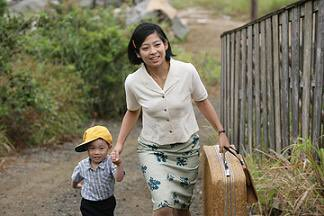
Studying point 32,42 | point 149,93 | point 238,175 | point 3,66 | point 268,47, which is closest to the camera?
point 238,175

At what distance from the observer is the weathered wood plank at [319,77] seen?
4.16m

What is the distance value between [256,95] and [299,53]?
1508mm

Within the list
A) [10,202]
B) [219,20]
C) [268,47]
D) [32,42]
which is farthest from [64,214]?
[219,20]

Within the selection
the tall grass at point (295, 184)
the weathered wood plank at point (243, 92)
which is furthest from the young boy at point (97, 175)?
the weathered wood plank at point (243, 92)

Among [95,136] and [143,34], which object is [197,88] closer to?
[143,34]

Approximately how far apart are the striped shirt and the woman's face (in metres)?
0.79

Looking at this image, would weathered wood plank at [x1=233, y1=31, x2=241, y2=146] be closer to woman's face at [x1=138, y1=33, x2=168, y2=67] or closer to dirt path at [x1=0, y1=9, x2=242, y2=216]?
dirt path at [x1=0, y1=9, x2=242, y2=216]

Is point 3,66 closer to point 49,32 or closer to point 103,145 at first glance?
point 49,32

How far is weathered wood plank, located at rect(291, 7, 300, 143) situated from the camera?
15.5ft

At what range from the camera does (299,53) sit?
4688 mm

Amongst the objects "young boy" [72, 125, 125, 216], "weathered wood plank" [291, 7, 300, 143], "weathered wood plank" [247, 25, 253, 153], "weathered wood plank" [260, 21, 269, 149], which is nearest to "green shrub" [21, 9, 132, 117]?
"weathered wood plank" [247, 25, 253, 153]

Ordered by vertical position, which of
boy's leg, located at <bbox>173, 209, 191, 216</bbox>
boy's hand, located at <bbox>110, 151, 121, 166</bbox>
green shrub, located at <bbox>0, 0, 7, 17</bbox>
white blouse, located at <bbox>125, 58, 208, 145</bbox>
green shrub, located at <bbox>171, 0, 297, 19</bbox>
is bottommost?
boy's leg, located at <bbox>173, 209, 191, 216</bbox>

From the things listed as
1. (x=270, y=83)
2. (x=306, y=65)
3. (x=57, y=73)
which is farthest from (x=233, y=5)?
(x=306, y=65)

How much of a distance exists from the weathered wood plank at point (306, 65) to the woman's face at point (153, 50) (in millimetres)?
1094
